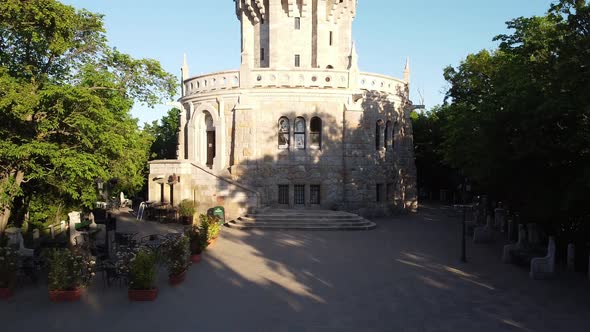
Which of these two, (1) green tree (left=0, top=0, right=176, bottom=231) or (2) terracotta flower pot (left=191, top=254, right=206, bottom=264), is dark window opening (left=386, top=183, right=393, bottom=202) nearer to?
→ (1) green tree (left=0, top=0, right=176, bottom=231)

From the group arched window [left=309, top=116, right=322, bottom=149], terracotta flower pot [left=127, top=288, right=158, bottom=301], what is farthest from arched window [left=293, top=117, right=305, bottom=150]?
terracotta flower pot [left=127, top=288, right=158, bottom=301]

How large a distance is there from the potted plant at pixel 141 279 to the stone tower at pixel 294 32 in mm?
21546

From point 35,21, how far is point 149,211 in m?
11.8

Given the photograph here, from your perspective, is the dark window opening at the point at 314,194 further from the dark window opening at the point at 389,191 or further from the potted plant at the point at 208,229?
the potted plant at the point at 208,229

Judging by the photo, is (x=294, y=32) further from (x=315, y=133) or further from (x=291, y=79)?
(x=315, y=133)

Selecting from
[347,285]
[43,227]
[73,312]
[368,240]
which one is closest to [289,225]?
[368,240]

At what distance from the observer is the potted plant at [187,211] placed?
23.1m

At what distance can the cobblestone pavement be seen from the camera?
30.6 feet

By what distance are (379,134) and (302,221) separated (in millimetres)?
8773

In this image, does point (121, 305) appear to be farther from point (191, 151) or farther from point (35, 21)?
point (191, 151)

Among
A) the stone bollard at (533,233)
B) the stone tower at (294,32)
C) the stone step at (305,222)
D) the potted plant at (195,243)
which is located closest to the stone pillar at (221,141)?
the stone step at (305,222)

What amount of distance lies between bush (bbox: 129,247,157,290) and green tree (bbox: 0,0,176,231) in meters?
6.63

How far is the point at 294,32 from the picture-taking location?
31016 millimetres

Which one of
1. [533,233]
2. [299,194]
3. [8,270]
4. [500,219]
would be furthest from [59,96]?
[500,219]
